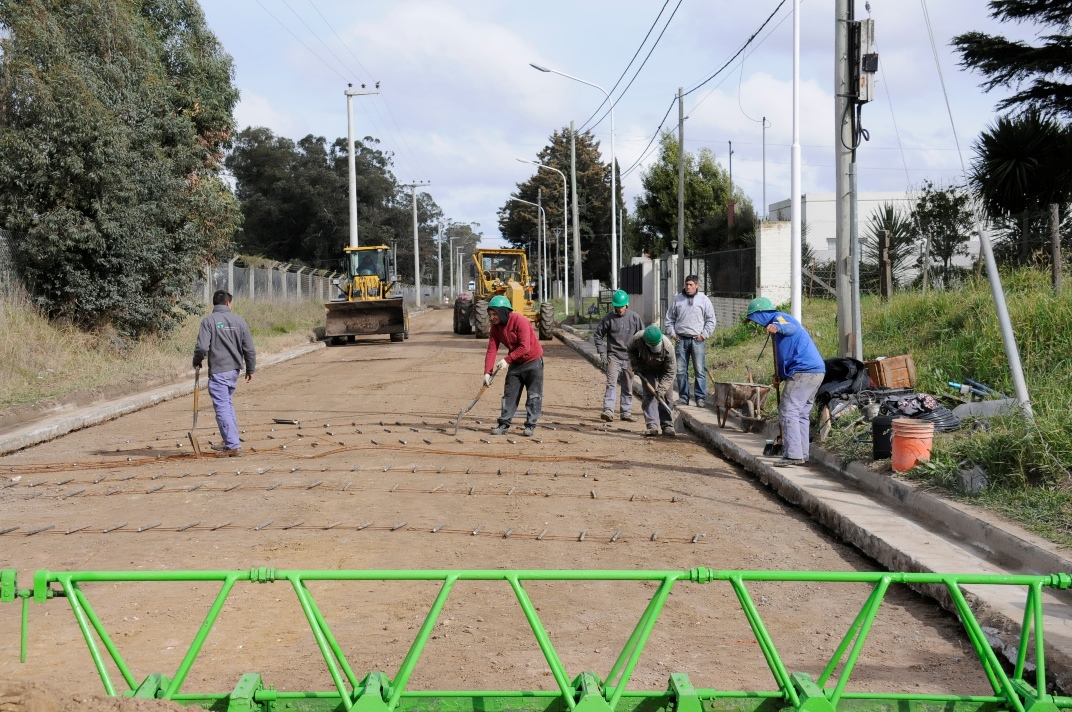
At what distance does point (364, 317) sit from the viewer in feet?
98.0

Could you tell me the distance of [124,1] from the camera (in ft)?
71.6

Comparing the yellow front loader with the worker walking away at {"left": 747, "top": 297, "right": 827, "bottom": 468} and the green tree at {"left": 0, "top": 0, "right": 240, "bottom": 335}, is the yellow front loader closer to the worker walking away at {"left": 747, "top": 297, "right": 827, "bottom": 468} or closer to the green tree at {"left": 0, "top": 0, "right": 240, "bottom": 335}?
the green tree at {"left": 0, "top": 0, "right": 240, "bottom": 335}

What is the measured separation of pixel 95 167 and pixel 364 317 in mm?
11647

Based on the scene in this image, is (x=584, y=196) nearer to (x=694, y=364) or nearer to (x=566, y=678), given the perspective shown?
(x=694, y=364)

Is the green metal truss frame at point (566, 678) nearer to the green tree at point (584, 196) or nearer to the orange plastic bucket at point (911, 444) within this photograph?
the orange plastic bucket at point (911, 444)

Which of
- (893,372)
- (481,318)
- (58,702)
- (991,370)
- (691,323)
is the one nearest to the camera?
(58,702)

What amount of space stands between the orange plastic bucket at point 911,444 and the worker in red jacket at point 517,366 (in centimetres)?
486

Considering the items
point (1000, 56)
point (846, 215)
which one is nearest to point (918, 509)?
point (846, 215)

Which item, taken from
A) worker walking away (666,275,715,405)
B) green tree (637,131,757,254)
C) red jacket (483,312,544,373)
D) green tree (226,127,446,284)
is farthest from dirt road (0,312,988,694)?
green tree (226,127,446,284)

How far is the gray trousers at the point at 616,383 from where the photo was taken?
1311cm

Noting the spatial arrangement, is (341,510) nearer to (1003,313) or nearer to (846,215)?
(1003,313)

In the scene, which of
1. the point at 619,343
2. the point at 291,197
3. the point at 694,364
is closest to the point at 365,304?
the point at 694,364

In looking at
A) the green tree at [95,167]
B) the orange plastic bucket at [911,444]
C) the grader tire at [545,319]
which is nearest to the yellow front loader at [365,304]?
the grader tire at [545,319]

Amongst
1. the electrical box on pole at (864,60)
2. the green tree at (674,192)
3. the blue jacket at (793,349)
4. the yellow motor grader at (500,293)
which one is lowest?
the blue jacket at (793,349)
